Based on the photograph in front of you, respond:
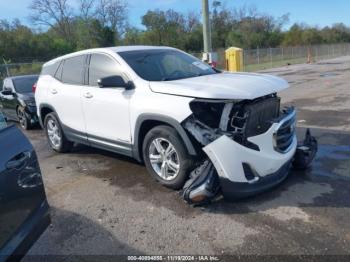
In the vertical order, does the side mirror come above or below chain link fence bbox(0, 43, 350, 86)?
above

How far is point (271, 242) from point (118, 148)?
104 inches

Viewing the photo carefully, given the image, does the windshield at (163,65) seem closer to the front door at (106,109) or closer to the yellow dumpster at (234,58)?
the front door at (106,109)

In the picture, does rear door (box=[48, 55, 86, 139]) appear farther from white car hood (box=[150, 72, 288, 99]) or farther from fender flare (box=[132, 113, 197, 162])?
white car hood (box=[150, 72, 288, 99])

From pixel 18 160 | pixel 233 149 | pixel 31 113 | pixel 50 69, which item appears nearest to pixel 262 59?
pixel 31 113

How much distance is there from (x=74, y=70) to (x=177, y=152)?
2717mm

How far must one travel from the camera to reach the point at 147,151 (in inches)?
188

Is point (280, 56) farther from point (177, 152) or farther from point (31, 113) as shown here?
point (177, 152)

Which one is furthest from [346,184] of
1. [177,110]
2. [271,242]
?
[177,110]

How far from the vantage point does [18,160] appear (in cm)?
253

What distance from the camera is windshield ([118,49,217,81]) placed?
16.5 ft

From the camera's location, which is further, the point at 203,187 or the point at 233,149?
the point at 203,187

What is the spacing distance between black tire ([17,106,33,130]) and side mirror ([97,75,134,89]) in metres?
5.66

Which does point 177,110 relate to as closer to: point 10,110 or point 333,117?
point 333,117

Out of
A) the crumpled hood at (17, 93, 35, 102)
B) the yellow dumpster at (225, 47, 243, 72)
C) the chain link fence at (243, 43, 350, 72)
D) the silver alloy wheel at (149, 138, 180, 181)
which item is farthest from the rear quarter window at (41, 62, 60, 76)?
the chain link fence at (243, 43, 350, 72)
